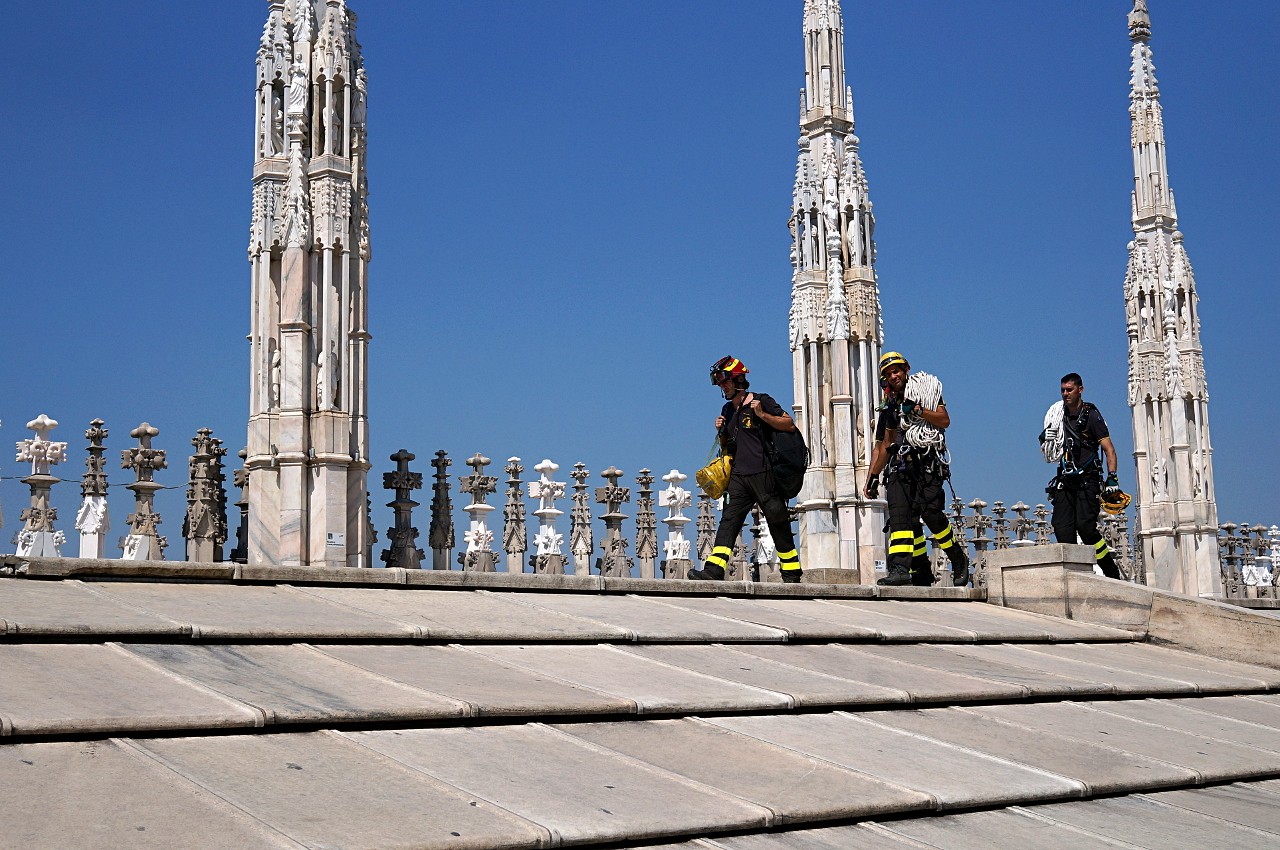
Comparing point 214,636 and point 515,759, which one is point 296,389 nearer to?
point 214,636

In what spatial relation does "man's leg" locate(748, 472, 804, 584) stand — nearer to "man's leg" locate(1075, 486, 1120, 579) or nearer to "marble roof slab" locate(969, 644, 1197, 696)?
"marble roof slab" locate(969, 644, 1197, 696)

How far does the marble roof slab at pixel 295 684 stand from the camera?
4.84m

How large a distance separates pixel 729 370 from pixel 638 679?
567cm

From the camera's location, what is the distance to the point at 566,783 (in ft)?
15.1

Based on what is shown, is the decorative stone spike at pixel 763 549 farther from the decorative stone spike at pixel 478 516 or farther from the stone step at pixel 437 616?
the stone step at pixel 437 616

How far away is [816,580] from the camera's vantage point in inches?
652

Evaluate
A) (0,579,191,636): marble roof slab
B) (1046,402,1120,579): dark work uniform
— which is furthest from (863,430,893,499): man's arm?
(0,579,191,636): marble roof slab

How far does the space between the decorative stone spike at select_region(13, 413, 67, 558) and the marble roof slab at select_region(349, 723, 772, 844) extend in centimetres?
1607

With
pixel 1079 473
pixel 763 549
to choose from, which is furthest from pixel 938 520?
pixel 763 549

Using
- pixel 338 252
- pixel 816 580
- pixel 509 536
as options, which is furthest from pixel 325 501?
pixel 509 536

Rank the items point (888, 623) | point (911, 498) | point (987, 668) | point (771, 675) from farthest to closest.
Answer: point (911, 498) → point (888, 623) → point (987, 668) → point (771, 675)

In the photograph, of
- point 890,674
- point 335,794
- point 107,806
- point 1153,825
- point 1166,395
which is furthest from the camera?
point 1166,395

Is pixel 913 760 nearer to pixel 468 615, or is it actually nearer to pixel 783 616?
pixel 468 615

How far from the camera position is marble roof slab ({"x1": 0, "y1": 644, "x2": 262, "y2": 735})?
428 cm
